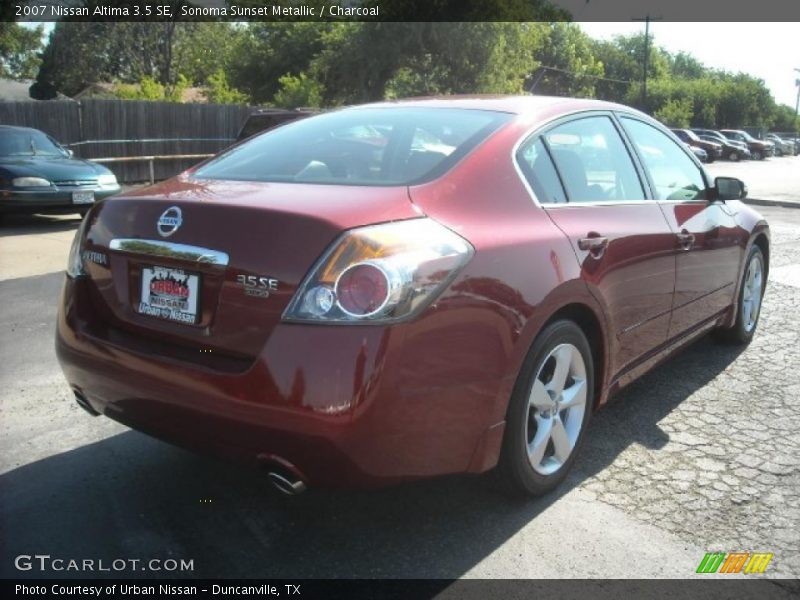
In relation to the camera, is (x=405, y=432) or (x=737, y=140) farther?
(x=737, y=140)

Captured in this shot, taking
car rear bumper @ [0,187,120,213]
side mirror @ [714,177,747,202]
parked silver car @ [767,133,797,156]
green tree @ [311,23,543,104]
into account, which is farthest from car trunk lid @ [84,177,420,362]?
parked silver car @ [767,133,797,156]

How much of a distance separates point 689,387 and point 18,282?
Answer: 577 centimetres

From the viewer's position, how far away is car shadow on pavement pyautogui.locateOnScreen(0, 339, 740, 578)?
260 centimetres

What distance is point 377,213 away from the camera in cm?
245

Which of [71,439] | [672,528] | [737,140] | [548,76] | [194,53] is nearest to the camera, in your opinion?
[672,528]

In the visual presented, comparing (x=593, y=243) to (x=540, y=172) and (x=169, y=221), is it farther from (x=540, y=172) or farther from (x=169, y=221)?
(x=169, y=221)

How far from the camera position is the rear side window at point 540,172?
302cm

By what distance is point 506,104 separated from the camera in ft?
11.2

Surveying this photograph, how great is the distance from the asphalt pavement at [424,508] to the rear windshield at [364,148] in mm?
1244

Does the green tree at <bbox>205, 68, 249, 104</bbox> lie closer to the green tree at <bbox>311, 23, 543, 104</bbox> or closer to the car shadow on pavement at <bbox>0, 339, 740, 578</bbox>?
the green tree at <bbox>311, 23, 543, 104</bbox>

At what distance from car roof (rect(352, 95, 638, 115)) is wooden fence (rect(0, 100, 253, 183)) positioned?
16.3m

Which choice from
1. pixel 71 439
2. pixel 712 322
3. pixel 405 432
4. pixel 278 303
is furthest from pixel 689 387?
pixel 71 439

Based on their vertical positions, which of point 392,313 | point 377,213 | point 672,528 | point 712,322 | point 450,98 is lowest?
point 672,528

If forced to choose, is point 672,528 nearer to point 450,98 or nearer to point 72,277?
point 450,98
